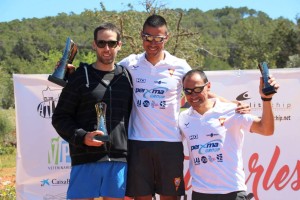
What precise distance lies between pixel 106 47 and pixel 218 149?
4.02ft

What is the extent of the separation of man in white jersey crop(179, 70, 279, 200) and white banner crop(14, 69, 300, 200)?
6.45 ft

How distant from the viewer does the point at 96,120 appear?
4039 millimetres

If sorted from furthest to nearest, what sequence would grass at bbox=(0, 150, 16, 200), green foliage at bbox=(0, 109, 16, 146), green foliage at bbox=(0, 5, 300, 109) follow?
green foliage at bbox=(0, 109, 16, 146) → green foliage at bbox=(0, 5, 300, 109) → grass at bbox=(0, 150, 16, 200)

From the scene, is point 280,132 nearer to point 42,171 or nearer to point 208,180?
point 208,180

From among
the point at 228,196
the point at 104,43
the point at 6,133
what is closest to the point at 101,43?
the point at 104,43

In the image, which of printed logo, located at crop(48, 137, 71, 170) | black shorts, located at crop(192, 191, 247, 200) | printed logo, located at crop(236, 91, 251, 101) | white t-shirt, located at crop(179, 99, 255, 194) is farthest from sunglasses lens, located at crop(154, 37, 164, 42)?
printed logo, located at crop(48, 137, 71, 170)

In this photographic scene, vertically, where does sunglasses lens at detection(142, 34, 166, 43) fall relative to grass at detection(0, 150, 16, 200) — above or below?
above

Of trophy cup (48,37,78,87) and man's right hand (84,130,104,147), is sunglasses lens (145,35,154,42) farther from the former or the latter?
man's right hand (84,130,104,147)

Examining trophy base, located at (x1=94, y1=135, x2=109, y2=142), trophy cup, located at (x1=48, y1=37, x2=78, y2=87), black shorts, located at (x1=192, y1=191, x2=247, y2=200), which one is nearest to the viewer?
trophy base, located at (x1=94, y1=135, x2=109, y2=142)

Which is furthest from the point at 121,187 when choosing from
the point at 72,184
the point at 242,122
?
the point at 242,122

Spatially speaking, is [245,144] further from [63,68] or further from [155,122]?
[63,68]

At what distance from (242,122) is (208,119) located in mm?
273

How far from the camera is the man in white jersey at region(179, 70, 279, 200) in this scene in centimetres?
395

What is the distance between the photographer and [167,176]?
439 cm
